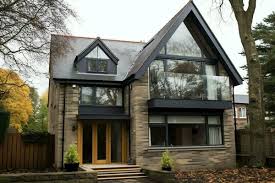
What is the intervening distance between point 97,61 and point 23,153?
6.58 meters

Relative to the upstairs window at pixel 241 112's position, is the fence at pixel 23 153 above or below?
below

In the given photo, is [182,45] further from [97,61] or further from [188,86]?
[97,61]

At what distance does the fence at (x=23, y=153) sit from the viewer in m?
17.2

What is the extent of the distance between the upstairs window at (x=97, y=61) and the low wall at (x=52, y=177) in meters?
8.28

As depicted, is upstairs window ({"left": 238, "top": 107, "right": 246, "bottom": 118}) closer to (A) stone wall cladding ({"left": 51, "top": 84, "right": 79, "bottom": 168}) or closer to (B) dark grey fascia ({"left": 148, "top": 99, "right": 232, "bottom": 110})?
(B) dark grey fascia ({"left": 148, "top": 99, "right": 232, "bottom": 110})

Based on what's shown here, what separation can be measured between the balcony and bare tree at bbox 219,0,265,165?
12.5 ft

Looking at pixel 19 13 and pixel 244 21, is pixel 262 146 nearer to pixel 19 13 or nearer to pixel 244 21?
pixel 244 21

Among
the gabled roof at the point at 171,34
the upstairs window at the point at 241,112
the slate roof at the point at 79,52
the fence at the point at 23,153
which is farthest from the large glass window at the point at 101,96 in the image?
the upstairs window at the point at 241,112

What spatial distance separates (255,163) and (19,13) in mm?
11583

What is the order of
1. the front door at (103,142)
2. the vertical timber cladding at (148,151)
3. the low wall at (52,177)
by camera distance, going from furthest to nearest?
the front door at (103,142)
the vertical timber cladding at (148,151)
the low wall at (52,177)

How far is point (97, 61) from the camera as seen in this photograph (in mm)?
19266

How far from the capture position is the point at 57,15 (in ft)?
45.1

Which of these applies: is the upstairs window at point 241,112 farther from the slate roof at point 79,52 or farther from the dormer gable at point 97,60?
the dormer gable at point 97,60

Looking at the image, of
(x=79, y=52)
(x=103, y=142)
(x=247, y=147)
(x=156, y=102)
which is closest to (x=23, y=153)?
(x=103, y=142)
